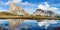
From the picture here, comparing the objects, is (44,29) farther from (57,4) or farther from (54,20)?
(57,4)

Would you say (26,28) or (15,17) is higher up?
(15,17)

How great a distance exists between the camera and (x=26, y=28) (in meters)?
1.46

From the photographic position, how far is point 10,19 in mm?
1469

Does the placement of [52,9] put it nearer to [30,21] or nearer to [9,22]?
[30,21]

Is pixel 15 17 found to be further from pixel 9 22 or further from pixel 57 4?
pixel 57 4

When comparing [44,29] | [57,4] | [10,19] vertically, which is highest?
[57,4]

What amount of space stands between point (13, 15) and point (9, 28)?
0.46ft

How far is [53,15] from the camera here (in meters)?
1.47

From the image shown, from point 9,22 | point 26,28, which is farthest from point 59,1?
point 9,22

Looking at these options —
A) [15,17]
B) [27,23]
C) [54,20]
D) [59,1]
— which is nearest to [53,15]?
Result: [54,20]

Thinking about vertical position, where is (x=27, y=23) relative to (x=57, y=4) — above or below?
below

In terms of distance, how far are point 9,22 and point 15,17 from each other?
0.08 meters

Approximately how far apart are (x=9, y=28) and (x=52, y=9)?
1.58ft

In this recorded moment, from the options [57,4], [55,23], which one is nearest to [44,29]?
[55,23]
